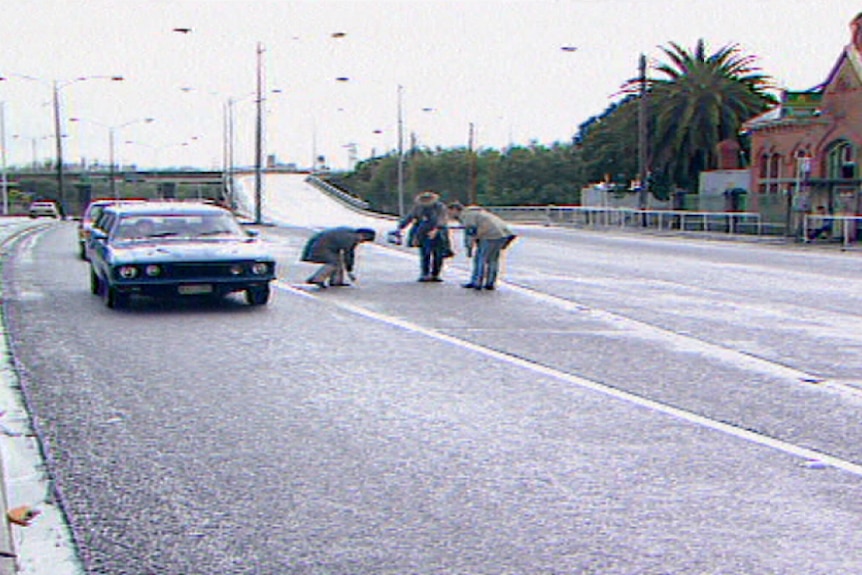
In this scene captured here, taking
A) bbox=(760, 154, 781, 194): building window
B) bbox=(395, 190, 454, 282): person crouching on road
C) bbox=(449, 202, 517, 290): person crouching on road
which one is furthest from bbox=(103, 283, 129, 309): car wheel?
bbox=(760, 154, 781, 194): building window

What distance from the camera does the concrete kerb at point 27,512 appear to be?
4801 millimetres

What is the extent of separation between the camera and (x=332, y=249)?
17.7 m

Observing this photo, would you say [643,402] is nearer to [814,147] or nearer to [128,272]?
[128,272]

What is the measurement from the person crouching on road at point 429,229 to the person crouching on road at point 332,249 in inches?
48.9

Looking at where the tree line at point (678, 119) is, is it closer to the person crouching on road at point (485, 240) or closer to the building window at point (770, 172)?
the building window at point (770, 172)

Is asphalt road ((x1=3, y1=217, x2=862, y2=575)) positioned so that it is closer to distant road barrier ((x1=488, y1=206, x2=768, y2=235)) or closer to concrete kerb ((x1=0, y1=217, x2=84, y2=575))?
concrete kerb ((x1=0, y1=217, x2=84, y2=575))

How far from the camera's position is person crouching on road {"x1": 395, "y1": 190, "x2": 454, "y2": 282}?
732 inches

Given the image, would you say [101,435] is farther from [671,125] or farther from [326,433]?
[671,125]

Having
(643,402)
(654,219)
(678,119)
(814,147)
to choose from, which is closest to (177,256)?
(643,402)

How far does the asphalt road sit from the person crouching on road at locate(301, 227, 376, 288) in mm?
2699

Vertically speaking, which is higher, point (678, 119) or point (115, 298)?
point (678, 119)

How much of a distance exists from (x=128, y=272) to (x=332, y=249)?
4.49m

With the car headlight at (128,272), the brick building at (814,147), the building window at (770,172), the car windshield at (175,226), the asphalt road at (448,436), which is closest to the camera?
the asphalt road at (448,436)

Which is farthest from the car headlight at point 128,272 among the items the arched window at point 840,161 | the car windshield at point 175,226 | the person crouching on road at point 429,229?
the arched window at point 840,161
